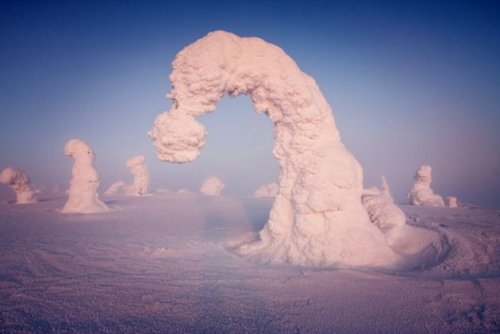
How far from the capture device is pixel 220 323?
313 centimetres

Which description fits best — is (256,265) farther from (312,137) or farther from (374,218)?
(374,218)

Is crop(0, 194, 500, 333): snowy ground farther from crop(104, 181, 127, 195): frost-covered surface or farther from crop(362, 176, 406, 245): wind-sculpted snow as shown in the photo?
crop(104, 181, 127, 195): frost-covered surface

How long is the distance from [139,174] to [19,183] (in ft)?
31.8

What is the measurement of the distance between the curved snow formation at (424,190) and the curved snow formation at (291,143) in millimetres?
15813

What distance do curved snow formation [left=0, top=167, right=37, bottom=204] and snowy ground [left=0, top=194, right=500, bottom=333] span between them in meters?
14.3

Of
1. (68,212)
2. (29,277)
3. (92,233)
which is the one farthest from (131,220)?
(29,277)

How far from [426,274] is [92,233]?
841 cm

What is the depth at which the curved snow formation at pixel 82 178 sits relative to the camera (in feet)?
47.8

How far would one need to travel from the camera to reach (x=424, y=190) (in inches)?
780

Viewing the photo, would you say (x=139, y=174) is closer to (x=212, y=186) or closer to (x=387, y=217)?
(x=212, y=186)

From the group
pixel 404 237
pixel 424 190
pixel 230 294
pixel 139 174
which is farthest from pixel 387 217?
pixel 139 174

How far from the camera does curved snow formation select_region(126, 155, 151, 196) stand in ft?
87.1

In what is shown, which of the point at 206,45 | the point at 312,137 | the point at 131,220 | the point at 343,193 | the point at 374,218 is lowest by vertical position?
the point at 131,220

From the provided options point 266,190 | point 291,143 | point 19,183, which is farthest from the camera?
point 266,190
